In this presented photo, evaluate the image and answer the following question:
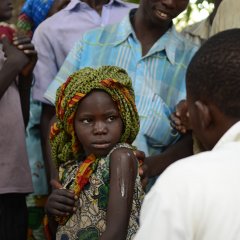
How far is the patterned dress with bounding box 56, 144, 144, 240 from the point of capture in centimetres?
349

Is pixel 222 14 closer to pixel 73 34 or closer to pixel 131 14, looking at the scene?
pixel 131 14

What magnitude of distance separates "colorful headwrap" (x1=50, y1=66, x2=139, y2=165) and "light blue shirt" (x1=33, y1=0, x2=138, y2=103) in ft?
2.27

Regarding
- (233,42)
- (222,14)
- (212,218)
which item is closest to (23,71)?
(222,14)

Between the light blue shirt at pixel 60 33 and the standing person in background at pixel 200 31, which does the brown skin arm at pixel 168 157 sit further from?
the light blue shirt at pixel 60 33

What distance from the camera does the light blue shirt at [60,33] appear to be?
14.9ft

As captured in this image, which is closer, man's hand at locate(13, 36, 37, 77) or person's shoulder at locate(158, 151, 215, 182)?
person's shoulder at locate(158, 151, 215, 182)

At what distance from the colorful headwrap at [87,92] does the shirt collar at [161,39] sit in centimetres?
49

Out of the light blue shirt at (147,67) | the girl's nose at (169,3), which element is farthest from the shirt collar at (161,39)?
the girl's nose at (169,3)

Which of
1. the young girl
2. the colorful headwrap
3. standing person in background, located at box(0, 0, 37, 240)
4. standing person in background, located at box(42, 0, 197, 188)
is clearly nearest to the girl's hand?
Result: the young girl

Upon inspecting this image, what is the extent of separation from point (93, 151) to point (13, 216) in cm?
100

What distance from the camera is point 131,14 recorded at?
4.41m

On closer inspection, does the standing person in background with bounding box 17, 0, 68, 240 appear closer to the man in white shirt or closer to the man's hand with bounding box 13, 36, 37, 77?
the man's hand with bounding box 13, 36, 37, 77

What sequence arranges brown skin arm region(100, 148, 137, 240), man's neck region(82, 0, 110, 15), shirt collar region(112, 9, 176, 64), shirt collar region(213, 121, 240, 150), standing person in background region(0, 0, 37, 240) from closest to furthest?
1. shirt collar region(213, 121, 240, 150)
2. brown skin arm region(100, 148, 137, 240)
3. shirt collar region(112, 9, 176, 64)
4. standing person in background region(0, 0, 37, 240)
5. man's neck region(82, 0, 110, 15)

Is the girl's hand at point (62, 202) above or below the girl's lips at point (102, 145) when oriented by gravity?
below
